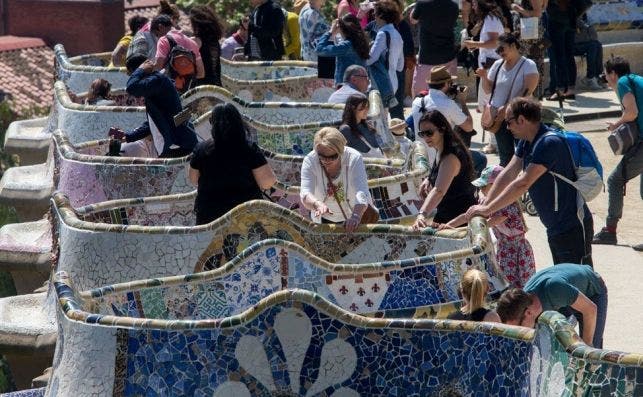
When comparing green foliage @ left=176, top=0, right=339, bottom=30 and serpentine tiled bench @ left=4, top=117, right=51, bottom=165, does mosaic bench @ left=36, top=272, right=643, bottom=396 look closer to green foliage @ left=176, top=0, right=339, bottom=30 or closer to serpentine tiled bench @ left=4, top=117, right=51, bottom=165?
serpentine tiled bench @ left=4, top=117, right=51, bottom=165

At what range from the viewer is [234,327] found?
252 inches

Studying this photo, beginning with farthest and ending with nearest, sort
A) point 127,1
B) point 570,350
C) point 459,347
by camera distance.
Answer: point 127,1 < point 459,347 < point 570,350

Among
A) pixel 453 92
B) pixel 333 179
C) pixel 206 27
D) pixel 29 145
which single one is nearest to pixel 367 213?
pixel 333 179

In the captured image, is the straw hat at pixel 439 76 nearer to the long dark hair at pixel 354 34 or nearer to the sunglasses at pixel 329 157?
the long dark hair at pixel 354 34

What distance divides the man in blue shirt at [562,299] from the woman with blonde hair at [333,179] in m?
1.17

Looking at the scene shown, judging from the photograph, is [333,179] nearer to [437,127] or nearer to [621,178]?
[437,127]

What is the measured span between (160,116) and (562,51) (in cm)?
751

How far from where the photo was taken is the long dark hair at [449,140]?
942cm

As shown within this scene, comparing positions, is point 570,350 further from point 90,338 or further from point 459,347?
point 90,338

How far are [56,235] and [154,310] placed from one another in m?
1.98

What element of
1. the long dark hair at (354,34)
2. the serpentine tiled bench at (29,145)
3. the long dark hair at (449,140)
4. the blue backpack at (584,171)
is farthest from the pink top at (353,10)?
the blue backpack at (584,171)

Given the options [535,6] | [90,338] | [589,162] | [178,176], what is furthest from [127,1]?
[90,338]

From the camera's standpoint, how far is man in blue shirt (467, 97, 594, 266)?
29.8 ft

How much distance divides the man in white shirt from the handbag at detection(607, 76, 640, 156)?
1.95 metres
